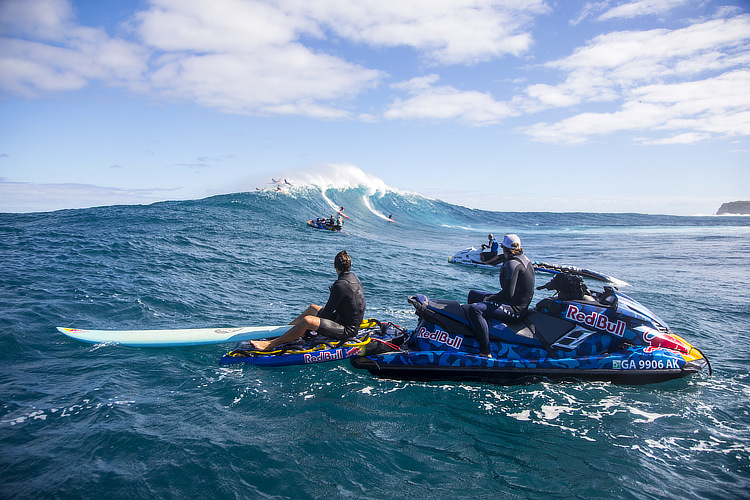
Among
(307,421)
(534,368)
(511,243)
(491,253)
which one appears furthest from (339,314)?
(491,253)

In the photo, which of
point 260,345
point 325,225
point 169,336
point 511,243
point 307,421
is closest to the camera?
point 307,421

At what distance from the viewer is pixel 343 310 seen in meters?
7.22

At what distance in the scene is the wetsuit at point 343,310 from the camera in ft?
23.2

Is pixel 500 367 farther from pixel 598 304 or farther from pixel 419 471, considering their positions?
pixel 419 471

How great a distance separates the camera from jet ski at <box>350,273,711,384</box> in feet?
21.5

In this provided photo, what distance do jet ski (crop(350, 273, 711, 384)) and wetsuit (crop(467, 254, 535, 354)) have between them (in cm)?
20

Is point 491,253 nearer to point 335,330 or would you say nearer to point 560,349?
point 560,349

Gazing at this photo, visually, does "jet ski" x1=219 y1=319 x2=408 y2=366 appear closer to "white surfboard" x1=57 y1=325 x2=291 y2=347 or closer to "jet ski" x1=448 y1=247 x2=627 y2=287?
"white surfboard" x1=57 y1=325 x2=291 y2=347

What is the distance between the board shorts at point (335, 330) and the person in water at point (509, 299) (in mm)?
1989

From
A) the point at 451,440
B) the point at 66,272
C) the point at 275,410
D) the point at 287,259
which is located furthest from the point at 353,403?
the point at 287,259

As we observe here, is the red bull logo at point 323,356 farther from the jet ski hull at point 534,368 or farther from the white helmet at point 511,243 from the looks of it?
the white helmet at point 511,243

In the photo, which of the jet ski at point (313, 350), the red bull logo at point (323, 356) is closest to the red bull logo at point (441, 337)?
the jet ski at point (313, 350)

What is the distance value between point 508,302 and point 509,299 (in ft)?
0.25

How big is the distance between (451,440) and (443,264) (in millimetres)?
16729
